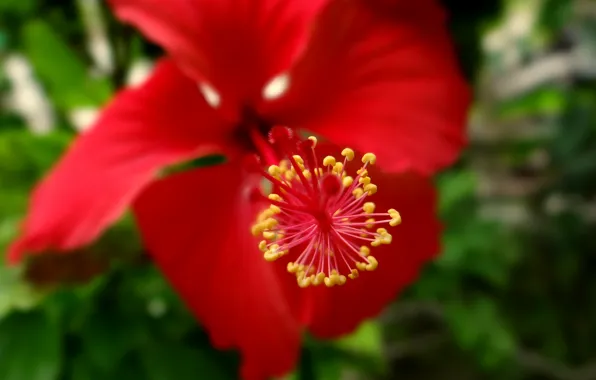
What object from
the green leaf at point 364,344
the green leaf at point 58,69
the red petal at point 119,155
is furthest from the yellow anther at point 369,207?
the green leaf at point 58,69

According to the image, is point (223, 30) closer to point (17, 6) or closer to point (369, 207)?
point (369, 207)

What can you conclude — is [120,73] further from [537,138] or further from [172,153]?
[537,138]

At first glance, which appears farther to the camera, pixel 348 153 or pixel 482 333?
pixel 482 333

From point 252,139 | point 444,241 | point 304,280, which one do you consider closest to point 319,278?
point 304,280

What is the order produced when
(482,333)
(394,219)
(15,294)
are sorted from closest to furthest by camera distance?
(394,219)
(15,294)
(482,333)

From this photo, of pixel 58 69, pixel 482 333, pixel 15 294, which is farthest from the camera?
pixel 482 333

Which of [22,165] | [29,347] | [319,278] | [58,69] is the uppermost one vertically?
[58,69]

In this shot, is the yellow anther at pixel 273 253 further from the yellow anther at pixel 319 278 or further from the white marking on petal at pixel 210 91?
the white marking on petal at pixel 210 91
